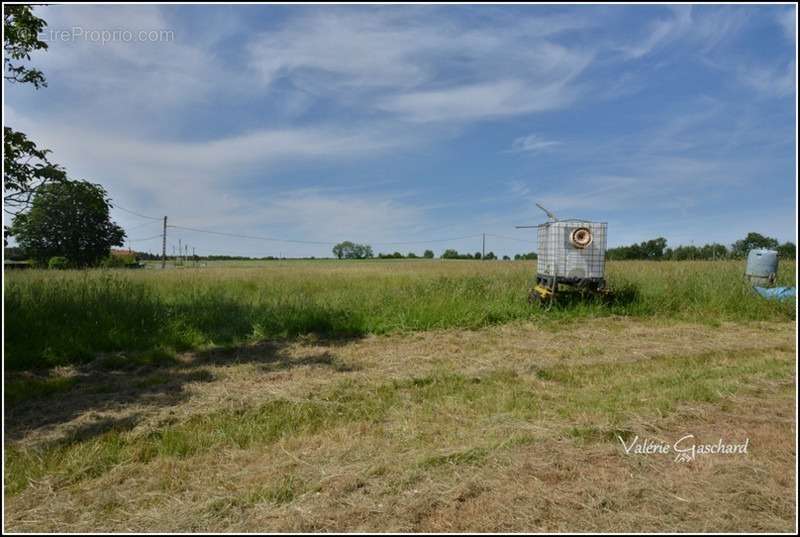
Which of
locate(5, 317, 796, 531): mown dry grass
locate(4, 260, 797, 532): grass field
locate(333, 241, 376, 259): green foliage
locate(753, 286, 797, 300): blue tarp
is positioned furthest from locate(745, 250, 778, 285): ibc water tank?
locate(333, 241, 376, 259): green foliage

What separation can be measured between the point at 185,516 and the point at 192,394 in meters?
2.46

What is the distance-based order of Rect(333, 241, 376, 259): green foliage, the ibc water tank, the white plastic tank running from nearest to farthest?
the white plastic tank, the ibc water tank, Rect(333, 241, 376, 259): green foliage

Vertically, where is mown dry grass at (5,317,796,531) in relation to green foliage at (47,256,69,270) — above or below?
below

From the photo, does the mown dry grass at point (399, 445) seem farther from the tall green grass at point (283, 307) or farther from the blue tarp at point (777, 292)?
the blue tarp at point (777, 292)

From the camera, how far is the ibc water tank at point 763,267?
11.2 m

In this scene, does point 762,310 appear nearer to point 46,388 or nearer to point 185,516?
point 185,516

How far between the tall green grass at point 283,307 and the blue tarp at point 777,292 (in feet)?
0.70

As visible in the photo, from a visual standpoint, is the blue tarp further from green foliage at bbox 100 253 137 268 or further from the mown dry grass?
green foliage at bbox 100 253 137 268

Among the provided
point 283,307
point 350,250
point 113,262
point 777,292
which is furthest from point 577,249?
point 350,250

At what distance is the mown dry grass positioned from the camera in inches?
98.9

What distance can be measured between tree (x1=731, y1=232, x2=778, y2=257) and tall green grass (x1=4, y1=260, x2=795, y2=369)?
1939mm

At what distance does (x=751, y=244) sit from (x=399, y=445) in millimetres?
18089

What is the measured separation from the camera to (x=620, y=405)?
13.5ft

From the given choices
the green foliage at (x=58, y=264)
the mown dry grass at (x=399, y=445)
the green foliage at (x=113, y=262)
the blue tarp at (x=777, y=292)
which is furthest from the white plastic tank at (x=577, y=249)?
the green foliage at (x=58, y=264)
